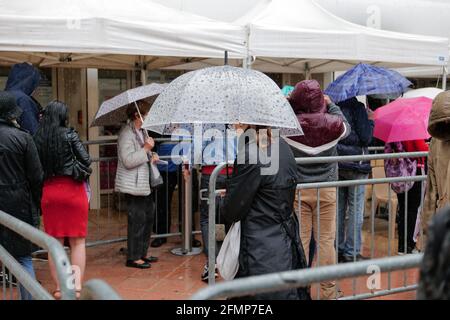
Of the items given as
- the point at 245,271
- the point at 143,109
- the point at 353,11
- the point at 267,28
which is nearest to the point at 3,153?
the point at 143,109

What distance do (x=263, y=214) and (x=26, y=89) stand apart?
3.48 m

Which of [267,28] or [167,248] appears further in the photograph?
[167,248]

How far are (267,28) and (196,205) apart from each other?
251 cm

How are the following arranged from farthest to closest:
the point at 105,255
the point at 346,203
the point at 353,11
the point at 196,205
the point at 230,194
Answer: the point at 353,11 → the point at 196,205 → the point at 105,255 → the point at 346,203 → the point at 230,194

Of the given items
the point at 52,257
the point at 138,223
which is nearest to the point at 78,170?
the point at 138,223

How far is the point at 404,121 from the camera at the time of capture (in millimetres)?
5902

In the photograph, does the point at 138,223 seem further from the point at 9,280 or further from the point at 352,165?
the point at 9,280

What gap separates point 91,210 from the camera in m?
8.20

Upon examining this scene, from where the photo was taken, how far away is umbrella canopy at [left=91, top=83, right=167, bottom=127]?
5.55 m

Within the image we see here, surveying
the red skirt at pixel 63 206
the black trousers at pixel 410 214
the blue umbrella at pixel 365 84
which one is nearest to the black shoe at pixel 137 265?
the red skirt at pixel 63 206

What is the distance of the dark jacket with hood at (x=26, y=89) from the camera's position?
5738mm

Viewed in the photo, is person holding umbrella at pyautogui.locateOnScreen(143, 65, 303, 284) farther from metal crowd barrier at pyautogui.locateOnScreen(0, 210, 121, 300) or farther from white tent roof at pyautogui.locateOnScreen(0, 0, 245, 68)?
metal crowd barrier at pyautogui.locateOnScreen(0, 210, 121, 300)

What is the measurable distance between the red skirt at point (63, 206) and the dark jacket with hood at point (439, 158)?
2.70m
